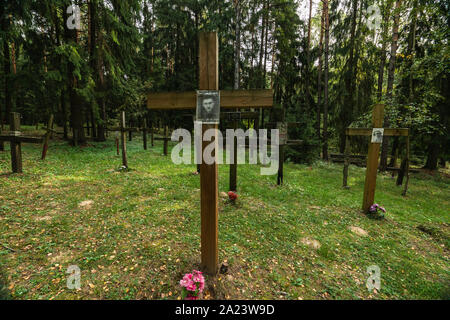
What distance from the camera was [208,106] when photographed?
91.8 inches

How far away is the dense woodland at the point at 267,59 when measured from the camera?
8.48 metres

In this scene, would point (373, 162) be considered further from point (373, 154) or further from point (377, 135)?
point (377, 135)

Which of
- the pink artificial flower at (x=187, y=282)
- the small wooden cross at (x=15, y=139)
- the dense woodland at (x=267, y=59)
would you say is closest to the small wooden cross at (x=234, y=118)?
the dense woodland at (x=267, y=59)

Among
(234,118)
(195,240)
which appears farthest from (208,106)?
(234,118)

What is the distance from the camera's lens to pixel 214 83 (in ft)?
7.71

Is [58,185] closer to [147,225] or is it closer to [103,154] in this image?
[147,225]

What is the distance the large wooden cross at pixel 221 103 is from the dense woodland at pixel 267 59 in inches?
193

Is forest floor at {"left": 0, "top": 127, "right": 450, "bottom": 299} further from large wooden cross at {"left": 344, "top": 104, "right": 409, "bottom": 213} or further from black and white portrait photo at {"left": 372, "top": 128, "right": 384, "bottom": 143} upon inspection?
black and white portrait photo at {"left": 372, "top": 128, "right": 384, "bottom": 143}

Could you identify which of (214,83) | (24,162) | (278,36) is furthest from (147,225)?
(278,36)

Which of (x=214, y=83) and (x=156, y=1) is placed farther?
(x=156, y=1)

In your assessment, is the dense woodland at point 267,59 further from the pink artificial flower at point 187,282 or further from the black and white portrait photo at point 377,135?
the pink artificial flower at point 187,282

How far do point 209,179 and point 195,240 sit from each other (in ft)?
5.30

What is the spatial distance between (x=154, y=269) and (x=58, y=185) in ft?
15.4

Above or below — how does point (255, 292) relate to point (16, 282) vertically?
below
